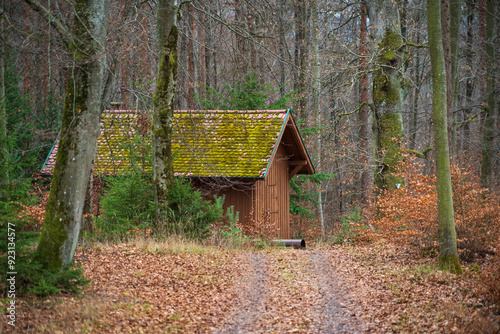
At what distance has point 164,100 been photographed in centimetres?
1223

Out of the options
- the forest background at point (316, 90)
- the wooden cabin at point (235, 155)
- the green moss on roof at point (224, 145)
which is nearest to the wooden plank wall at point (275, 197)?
the wooden cabin at point (235, 155)

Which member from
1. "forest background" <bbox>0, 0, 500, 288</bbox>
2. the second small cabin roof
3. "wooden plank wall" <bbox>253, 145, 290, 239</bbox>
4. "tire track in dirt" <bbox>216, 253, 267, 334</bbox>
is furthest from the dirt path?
"wooden plank wall" <bbox>253, 145, 290, 239</bbox>

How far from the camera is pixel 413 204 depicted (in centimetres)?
1030

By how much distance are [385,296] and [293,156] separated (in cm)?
1121

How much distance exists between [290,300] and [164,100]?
6717 mm

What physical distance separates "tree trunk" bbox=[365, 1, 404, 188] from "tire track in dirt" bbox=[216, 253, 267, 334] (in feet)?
20.7

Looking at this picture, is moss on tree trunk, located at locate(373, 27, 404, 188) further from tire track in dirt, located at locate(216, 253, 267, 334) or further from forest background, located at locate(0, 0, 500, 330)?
tire track in dirt, located at locate(216, 253, 267, 334)

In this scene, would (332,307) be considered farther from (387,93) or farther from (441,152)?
(387,93)

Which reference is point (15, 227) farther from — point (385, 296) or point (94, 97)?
point (385, 296)

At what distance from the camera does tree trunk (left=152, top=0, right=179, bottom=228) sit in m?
12.1

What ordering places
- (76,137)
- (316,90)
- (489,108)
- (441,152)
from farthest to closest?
(489,108), (316,90), (441,152), (76,137)

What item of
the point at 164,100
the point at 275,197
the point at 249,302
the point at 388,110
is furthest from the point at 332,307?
the point at 275,197

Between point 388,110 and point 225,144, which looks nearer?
point 388,110

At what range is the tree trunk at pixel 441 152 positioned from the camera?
8.64m
